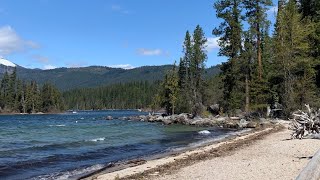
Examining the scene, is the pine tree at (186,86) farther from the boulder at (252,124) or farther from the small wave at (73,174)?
the small wave at (73,174)

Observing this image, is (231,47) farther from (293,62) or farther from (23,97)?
(23,97)

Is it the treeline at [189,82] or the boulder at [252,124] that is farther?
the treeline at [189,82]

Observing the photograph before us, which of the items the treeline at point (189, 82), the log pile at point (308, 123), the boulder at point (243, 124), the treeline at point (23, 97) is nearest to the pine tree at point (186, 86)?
the treeline at point (189, 82)

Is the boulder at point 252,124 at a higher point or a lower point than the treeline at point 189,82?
lower

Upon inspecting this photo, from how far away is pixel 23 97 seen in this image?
146 m

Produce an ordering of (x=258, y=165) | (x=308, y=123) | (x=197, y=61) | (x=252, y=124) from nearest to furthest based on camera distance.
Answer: (x=258, y=165) → (x=308, y=123) → (x=252, y=124) → (x=197, y=61)

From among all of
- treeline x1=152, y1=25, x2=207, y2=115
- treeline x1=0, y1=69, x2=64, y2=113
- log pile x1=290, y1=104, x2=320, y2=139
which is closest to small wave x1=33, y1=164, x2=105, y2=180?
log pile x1=290, y1=104, x2=320, y2=139

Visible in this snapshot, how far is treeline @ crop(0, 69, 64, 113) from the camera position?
146375mm

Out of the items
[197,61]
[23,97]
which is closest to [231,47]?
[197,61]

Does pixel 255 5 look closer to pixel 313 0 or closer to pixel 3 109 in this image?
pixel 313 0

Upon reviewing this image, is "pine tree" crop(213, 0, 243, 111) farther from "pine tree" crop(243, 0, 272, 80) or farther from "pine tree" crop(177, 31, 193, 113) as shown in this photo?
"pine tree" crop(177, 31, 193, 113)

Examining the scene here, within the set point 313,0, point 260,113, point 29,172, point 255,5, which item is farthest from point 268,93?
point 29,172

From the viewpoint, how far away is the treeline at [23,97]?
146375 mm

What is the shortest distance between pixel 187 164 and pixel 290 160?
4.29 meters
